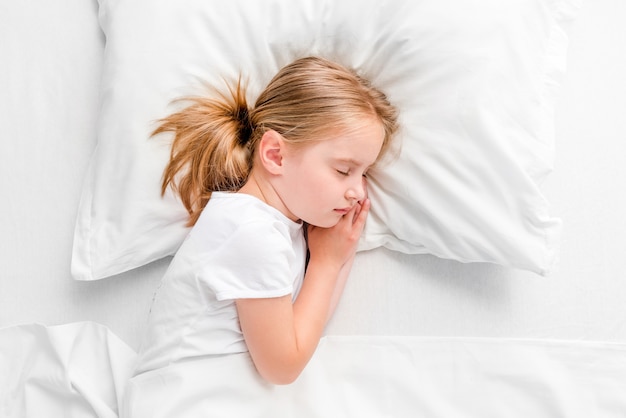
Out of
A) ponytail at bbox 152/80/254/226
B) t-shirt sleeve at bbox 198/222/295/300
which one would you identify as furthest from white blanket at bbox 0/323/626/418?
ponytail at bbox 152/80/254/226

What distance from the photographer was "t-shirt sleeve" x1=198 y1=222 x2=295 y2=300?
0.99 meters

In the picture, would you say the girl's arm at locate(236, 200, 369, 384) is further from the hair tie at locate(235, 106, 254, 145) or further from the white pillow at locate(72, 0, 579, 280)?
the hair tie at locate(235, 106, 254, 145)

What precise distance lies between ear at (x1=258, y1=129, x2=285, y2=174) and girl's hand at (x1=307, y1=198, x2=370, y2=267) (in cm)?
14

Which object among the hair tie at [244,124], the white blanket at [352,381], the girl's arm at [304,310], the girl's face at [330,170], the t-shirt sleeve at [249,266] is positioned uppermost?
the hair tie at [244,124]

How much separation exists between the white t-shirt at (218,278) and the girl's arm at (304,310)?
0.10ft

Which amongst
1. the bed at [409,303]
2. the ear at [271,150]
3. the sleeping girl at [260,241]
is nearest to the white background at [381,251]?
the bed at [409,303]

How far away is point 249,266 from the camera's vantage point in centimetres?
100

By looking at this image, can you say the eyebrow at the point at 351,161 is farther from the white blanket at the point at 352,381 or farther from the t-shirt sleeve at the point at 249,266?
the white blanket at the point at 352,381

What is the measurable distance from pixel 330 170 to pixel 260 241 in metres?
0.15

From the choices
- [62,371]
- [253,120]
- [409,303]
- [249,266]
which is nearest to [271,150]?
[253,120]

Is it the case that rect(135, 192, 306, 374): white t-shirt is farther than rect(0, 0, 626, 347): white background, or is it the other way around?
rect(0, 0, 626, 347): white background

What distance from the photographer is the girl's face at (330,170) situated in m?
1.03

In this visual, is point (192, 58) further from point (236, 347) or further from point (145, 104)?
point (236, 347)

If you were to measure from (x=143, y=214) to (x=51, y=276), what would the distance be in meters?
0.20
